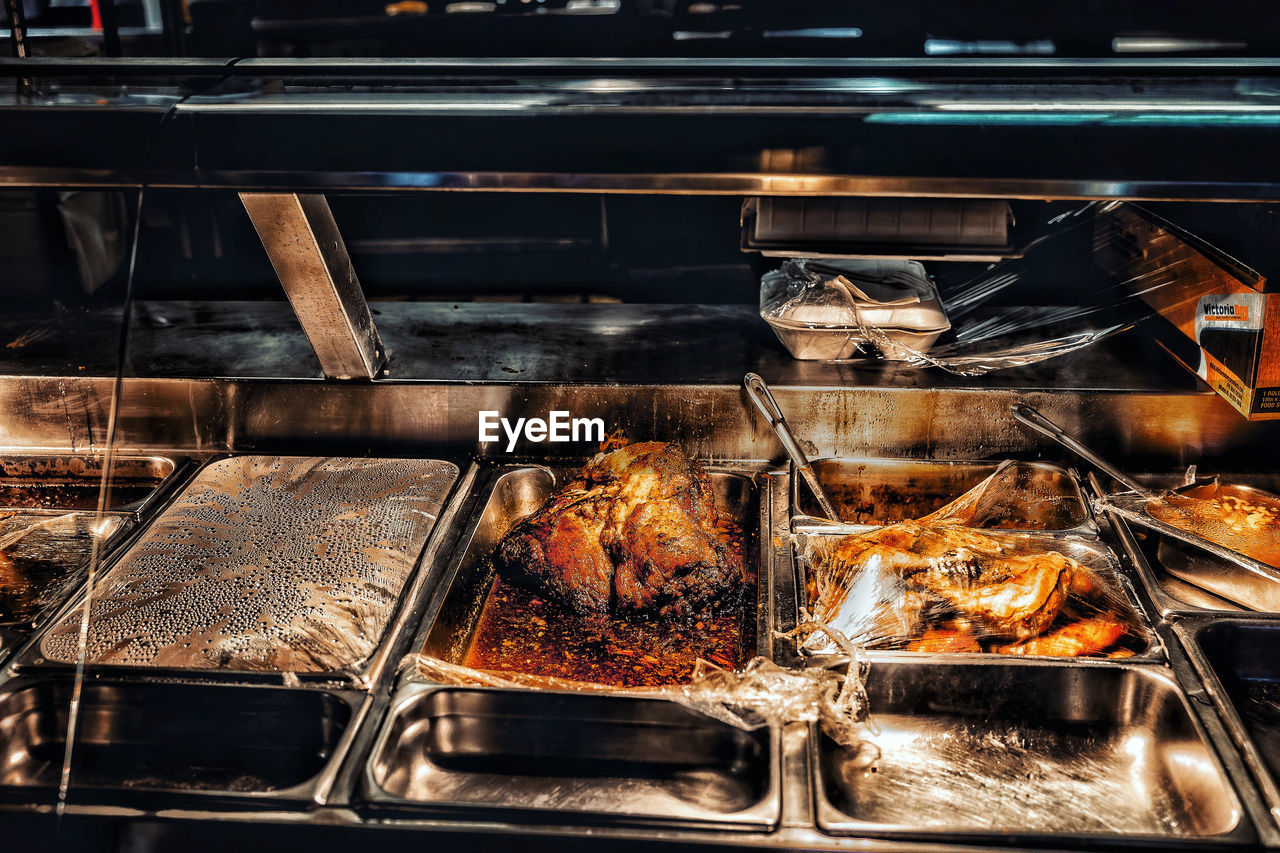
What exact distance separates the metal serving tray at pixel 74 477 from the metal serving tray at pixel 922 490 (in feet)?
5.29

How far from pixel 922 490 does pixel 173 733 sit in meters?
1.69

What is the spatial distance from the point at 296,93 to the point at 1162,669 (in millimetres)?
1810

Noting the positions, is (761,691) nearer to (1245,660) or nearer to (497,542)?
(497,542)

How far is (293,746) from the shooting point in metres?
1.58

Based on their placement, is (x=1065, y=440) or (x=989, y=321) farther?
(x=989, y=321)

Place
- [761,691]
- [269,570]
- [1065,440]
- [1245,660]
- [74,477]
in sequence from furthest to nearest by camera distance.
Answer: [74,477] → [1065,440] → [269,570] → [1245,660] → [761,691]

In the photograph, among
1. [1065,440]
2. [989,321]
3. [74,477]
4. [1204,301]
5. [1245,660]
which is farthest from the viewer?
[989,321]

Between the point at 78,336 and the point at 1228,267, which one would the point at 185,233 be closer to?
the point at 78,336

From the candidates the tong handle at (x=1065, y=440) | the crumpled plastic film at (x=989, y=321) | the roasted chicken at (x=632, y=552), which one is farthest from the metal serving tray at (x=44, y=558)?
the tong handle at (x=1065, y=440)

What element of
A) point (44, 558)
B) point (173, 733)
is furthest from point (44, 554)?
point (173, 733)

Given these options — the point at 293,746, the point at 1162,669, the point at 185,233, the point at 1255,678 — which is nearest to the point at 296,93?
the point at 293,746

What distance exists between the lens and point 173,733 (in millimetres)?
1611

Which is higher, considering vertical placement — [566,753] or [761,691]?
[761,691]

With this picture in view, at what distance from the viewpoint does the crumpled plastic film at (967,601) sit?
1735 millimetres
